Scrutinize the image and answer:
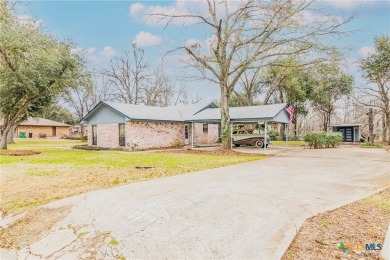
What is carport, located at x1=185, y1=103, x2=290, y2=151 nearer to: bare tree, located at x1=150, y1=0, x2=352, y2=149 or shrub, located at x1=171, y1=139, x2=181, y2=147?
bare tree, located at x1=150, y1=0, x2=352, y2=149

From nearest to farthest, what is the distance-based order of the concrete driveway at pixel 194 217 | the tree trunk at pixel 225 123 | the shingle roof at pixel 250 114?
1. the concrete driveway at pixel 194 217
2. the shingle roof at pixel 250 114
3. the tree trunk at pixel 225 123

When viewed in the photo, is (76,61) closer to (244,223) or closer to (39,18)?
(39,18)

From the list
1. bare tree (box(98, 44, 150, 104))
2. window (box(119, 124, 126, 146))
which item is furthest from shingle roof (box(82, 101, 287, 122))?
bare tree (box(98, 44, 150, 104))

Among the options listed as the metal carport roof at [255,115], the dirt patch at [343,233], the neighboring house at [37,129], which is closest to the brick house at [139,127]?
the metal carport roof at [255,115]

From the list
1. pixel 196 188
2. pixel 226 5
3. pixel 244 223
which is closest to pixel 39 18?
pixel 226 5

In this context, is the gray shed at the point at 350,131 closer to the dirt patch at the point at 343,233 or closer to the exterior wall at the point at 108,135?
the exterior wall at the point at 108,135

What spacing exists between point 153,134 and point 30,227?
16.9 metres

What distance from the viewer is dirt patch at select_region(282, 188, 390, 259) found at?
11.0ft

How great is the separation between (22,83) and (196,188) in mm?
16444

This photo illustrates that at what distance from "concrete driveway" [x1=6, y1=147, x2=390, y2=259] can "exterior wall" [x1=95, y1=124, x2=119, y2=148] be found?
50.4 ft

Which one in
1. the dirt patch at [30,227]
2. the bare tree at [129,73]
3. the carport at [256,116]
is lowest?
the dirt patch at [30,227]

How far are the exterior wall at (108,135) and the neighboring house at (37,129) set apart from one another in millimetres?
27003

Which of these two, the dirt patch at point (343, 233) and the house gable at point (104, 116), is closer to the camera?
the dirt patch at point (343, 233)

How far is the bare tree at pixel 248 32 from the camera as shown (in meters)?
15.8
